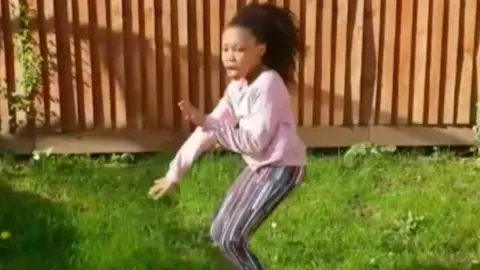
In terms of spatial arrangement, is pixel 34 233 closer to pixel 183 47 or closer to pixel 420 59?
pixel 183 47

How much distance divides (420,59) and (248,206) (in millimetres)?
3160

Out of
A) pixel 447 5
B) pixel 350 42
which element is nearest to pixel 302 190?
pixel 350 42

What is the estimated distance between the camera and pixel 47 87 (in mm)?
7176

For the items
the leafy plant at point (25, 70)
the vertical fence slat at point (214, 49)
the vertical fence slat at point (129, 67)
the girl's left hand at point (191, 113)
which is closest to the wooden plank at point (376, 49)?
the vertical fence slat at point (214, 49)

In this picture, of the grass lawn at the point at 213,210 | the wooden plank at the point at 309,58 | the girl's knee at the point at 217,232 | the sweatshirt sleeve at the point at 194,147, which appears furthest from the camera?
the wooden plank at the point at 309,58

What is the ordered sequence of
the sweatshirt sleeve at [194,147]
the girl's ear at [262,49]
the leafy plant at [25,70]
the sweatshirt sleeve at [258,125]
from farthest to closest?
1. the leafy plant at [25,70]
2. the sweatshirt sleeve at [194,147]
3. the girl's ear at [262,49]
4. the sweatshirt sleeve at [258,125]

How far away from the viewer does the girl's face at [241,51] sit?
4320 mm

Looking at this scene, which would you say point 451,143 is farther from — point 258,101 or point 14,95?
point 258,101

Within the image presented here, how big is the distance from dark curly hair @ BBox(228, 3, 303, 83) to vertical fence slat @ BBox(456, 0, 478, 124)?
310cm

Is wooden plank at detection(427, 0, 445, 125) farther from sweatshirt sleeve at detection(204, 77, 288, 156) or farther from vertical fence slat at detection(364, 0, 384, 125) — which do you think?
sweatshirt sleeve at detection(204, 77, 288, 156)

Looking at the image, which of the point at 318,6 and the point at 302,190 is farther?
the point at 318,6

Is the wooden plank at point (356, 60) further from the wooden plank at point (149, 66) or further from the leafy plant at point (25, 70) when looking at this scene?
the leafy plant at point (25, 70)

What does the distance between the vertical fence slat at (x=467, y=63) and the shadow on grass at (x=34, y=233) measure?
2.91m

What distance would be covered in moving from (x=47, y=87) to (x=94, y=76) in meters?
0.32
